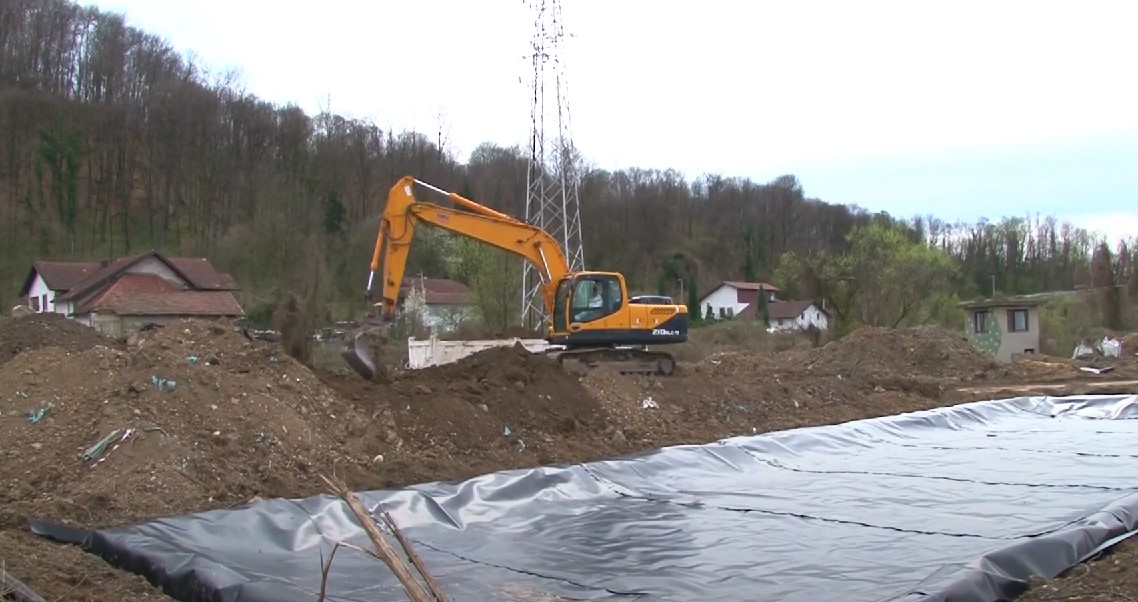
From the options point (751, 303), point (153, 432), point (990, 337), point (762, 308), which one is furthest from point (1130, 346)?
point (751, 303)

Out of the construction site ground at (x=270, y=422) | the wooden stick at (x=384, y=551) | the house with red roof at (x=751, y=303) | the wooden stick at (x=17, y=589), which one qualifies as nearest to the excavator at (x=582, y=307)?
the construction site ground at (x=270, y=422)

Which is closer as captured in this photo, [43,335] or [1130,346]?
[43,335]

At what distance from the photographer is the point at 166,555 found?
5695 mm

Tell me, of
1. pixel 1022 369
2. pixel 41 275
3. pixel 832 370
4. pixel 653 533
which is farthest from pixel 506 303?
pixel 653 533

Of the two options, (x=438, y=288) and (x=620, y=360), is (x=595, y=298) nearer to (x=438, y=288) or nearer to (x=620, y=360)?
(x=620, y=360)

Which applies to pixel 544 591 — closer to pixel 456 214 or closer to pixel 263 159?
pixel 456 214

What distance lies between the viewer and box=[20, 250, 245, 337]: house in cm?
3509

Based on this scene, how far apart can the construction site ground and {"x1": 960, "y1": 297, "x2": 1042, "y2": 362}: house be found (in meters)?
21.6

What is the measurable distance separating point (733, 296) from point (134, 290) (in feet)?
159

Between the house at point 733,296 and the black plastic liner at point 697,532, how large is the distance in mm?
64505

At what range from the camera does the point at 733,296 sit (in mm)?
74938

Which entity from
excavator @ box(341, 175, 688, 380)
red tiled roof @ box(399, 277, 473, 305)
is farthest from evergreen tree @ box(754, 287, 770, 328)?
excavator @ box(341, 175, 688, 380)

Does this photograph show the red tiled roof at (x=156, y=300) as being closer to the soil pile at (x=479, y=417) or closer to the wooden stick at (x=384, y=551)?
the soil pile at (x=479, y=417)

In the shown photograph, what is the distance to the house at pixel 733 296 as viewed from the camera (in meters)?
74.4
